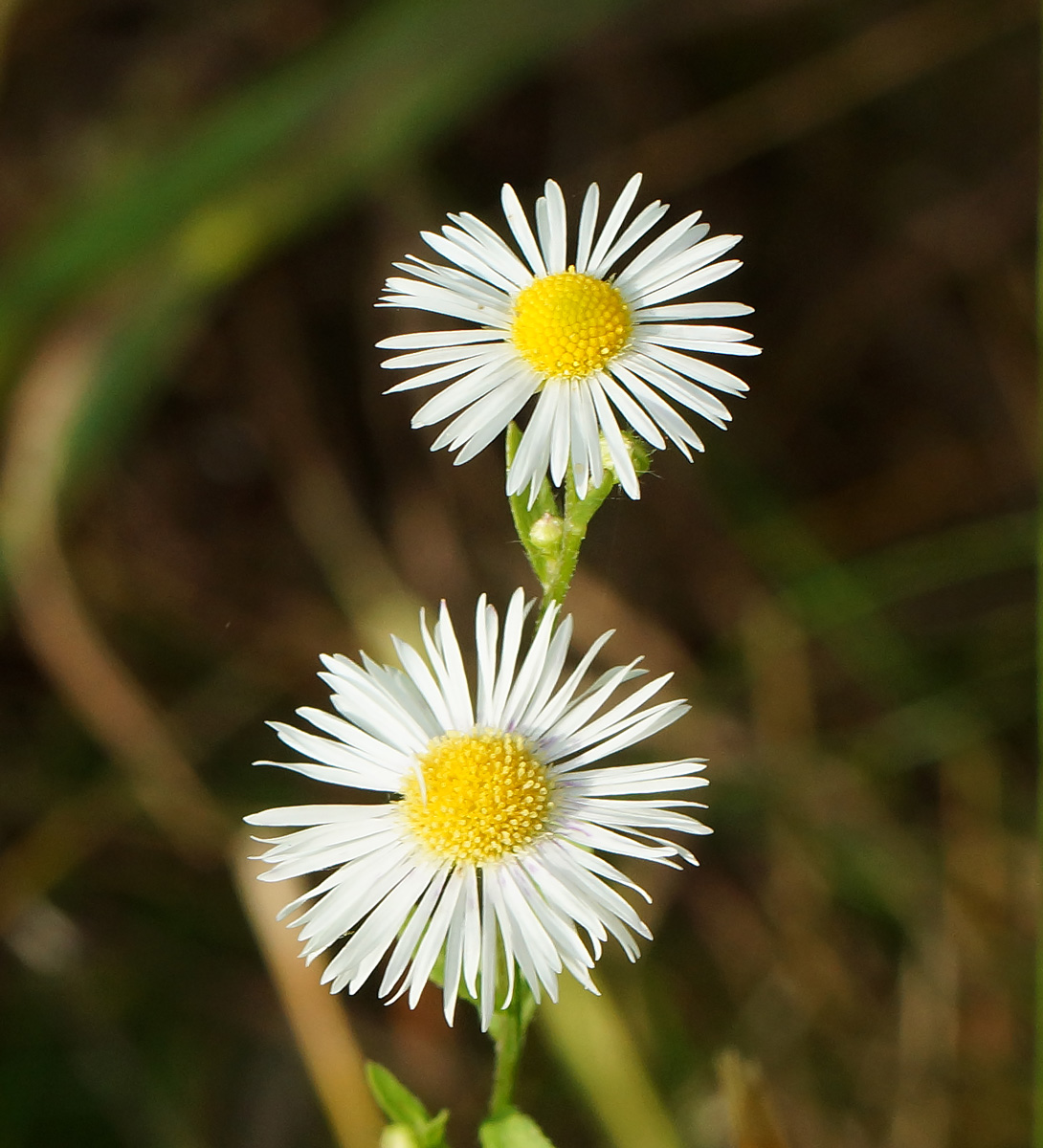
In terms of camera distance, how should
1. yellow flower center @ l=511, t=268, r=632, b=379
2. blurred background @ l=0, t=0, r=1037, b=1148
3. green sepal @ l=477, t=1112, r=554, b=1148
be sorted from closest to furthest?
green sepal @ l=477, t=1112, r=554, b=1148 → yellow flower center @ l=511, t=268, r=632, b=379 → blurred background @ l=0, t=0, r=1037, b=1148

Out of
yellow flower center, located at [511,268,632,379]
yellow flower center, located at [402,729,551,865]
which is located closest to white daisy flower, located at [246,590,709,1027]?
yellow flower center, located at [402,729,551,865]

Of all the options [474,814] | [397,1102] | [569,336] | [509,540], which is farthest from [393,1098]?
[509,540]

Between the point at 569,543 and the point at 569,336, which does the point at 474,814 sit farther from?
the point at 569,336

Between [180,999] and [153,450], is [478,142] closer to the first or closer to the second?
[153,450]

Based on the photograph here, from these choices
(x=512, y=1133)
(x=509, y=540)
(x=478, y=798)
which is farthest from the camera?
(x=509, y=540)

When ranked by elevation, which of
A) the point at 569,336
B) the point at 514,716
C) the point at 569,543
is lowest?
the point at 514,716

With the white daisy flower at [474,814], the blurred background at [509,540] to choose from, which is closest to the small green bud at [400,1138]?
the white daisy flower at [474,814]

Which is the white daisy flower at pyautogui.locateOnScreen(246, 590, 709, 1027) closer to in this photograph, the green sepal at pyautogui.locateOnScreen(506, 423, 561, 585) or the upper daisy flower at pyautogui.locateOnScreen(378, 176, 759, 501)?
the green sepal at pyautogui.locateOnScreen(506, 423, 561, 585)

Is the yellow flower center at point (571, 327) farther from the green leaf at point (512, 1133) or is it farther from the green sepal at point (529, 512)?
the green leaf at point (512, 1133)

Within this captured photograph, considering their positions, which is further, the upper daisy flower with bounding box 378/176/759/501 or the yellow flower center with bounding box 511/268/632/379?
the yellow flower center with bounding box 511/268/632/379
